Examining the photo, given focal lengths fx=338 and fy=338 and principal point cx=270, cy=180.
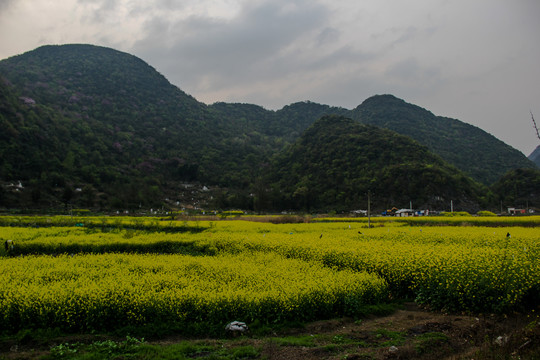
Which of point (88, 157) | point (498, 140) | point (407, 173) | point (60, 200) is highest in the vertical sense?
point (498, 140)

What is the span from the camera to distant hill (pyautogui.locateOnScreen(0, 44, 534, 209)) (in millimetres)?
53844

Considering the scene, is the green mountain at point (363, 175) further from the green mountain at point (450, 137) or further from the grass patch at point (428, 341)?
the grass patch at point (428, 341)

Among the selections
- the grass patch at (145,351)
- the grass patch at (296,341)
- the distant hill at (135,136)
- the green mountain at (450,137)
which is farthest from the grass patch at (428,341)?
the green mountain at (450,137)

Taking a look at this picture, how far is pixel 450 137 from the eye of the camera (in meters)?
98.3

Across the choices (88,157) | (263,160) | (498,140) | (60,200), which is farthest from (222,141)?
(498,140)

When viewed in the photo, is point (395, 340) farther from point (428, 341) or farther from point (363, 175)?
point (363, 175)

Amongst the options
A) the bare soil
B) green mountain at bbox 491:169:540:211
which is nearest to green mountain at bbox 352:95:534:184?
green mountain at bbox 491:169:540:211

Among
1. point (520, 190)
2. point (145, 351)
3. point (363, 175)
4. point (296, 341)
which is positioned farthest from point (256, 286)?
point (520, 190)

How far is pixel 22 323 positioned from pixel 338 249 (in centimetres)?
1073

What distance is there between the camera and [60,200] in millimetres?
47469

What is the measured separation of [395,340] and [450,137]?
105 metres

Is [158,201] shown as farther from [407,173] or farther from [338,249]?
[338,249]

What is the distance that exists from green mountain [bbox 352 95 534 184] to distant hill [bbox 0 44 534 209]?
0.32m

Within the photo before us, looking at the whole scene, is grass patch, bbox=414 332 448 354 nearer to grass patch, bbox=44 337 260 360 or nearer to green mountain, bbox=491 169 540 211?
grass patch, bbox=44 337 260 360
